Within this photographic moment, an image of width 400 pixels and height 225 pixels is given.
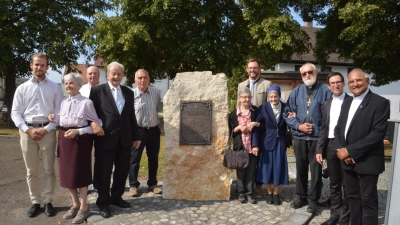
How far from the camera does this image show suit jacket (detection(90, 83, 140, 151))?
4.62m

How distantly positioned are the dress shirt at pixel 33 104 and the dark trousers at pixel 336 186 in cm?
342

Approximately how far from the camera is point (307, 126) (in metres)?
4.82

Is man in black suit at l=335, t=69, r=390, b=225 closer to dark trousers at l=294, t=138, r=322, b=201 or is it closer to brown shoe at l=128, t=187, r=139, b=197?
dark trousers at l=294, t=138, r=322, b=201

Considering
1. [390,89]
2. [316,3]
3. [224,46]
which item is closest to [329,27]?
[316,3]

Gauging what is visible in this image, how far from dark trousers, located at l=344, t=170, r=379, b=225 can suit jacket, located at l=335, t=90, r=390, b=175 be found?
12 centimetres

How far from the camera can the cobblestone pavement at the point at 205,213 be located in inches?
180

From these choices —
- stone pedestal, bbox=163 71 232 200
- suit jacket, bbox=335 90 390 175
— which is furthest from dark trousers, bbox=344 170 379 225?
stone pedestal, bbox=163 71 232 200

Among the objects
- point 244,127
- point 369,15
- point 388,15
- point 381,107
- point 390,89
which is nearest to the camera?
point 381,107

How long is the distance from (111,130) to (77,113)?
0.48 m

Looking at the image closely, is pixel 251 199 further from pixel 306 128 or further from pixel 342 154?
pixel 342 154

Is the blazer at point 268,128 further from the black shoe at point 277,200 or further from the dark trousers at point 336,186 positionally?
the dark trousers at point 336,186

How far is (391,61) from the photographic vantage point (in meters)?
13.5

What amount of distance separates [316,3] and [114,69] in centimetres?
1195

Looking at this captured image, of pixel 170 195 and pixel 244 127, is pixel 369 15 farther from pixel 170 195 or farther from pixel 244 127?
pixel 170 195
